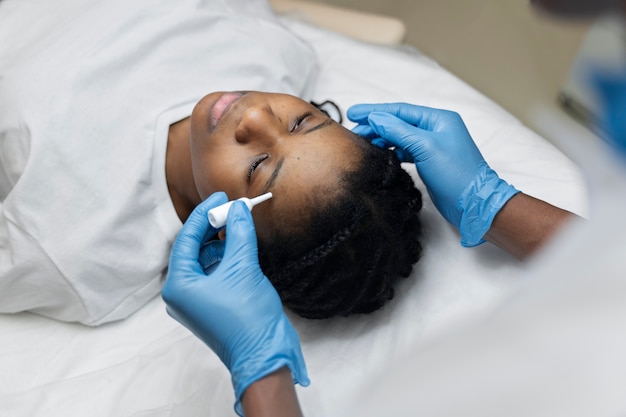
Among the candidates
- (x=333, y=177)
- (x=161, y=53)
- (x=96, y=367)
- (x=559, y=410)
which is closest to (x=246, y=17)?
(x=161, y=53)

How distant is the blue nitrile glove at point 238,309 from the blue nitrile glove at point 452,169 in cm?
36

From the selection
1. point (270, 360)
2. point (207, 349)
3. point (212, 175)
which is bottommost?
point (207, 349)

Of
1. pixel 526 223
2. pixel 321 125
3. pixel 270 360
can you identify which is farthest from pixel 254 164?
pixel 526 223

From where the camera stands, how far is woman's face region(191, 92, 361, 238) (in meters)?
0.95

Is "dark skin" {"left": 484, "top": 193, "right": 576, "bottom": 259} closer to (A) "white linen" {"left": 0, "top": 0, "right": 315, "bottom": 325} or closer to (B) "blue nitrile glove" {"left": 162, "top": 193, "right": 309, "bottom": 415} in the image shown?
(B) "blue nitrile glove" {"left": 162, "top": 193, "right": 309, "bottom": 415}

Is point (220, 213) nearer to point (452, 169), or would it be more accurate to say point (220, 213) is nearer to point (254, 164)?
point (254, 164)

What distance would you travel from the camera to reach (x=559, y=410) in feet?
1.41

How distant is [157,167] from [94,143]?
13cm

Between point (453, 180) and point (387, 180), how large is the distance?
0.48 feet

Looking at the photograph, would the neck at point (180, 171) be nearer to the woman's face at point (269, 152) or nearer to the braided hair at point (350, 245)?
the woman's face at point (269, 152)

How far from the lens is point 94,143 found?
1.14m

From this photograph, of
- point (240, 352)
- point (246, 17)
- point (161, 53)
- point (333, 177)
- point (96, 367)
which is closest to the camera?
point (240, 352)

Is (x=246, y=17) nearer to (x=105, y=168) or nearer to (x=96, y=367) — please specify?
(x=105, y=168)

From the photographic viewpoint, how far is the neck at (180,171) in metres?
1.18
